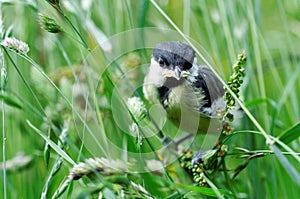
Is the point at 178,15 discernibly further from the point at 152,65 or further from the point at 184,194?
the point at 184,194

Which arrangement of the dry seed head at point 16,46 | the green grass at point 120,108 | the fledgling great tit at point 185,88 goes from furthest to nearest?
the fledgling great tit at point 185,88 < the green grass at point 120,108 < the dry seed head at point 16,46

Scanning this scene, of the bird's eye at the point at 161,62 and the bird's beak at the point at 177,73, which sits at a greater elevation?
the bird's eye at the point at 161,62

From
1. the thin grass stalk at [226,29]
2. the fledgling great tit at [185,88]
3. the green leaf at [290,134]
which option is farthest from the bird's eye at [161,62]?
the green leaf at [290,134]

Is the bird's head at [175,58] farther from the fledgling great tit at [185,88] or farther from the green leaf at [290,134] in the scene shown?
the green leaf at [290,134]

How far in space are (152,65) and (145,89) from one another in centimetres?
8

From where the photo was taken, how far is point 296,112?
1.43 metres

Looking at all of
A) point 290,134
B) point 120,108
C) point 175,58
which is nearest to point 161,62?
point 175,58

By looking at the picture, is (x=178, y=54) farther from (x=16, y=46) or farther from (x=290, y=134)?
(x=16, y=46)

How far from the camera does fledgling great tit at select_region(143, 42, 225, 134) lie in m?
1.26

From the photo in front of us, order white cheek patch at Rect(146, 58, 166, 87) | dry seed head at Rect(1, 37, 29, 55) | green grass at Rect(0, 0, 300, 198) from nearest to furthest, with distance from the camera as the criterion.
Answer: dry seed head at Rect(1, 37, 29, 55) < green grass at Rect(0, 0, 300, 198) < white cheek patch at Rect(146, 58, 166, 87)

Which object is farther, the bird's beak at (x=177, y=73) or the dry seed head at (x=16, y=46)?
the bird's beak at (x=177, y=73)

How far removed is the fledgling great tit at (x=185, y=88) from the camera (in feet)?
4.12

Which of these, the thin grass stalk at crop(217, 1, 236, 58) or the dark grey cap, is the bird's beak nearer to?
the dark grey cap

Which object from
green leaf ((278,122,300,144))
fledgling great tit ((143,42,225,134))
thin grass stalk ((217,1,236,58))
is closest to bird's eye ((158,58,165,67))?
fledgling great tit ((143,42,225,134))
